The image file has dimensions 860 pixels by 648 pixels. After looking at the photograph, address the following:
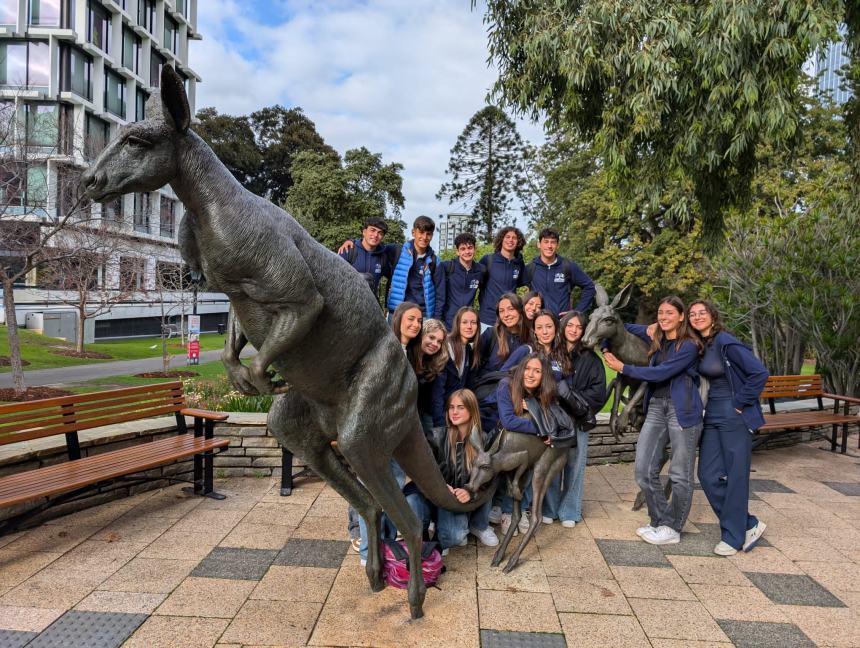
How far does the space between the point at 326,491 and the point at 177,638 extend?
8.43ft

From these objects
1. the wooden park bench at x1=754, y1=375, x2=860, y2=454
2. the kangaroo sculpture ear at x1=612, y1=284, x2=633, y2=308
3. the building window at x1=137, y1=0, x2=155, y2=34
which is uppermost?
the building window at x1=137, y1=0, x2=155, y2=34

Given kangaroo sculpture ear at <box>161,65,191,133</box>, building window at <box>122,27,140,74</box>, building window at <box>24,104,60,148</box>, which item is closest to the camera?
kangaroo sculpture ear at <box>161,65,191,133</box>

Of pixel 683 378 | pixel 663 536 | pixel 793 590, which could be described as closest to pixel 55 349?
pixel 663 536

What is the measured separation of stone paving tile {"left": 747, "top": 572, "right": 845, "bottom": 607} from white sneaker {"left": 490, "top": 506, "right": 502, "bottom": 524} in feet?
5.87

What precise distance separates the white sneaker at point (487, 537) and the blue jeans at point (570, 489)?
69 cm

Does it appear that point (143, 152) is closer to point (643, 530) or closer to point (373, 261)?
point (373, 261)

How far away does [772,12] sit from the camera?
20.1 feet

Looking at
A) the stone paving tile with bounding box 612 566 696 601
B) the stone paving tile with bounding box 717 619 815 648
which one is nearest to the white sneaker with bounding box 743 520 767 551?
the stone paving tile with bounding box 612 566 696 601

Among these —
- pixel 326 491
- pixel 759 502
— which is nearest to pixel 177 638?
pixel 326 491

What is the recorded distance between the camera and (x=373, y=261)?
5.43m

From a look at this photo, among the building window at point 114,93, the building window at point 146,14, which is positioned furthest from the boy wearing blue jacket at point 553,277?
the building window at point 146,14

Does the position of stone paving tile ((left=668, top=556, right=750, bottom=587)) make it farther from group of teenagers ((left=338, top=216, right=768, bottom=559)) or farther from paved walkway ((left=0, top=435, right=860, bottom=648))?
group of teenagers ((left=338, top=216, right=768, bottom=559))

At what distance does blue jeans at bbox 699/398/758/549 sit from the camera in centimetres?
438

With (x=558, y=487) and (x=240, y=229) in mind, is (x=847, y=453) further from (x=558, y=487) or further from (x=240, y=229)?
(x=240, y=229)
